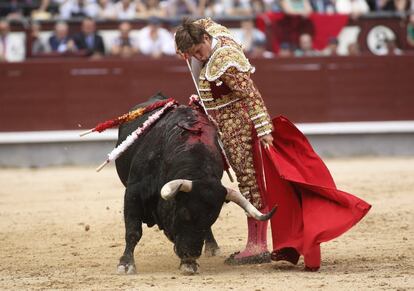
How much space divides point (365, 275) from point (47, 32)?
6.51m

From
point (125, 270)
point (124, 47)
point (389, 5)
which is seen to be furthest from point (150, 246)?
point (389, 5)

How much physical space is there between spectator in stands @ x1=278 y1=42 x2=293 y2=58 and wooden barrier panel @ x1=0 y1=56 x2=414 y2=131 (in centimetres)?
8

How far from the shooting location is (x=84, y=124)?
10.4 m

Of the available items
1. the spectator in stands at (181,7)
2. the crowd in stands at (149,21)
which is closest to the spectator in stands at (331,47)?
the crowd in stands at (149,21)

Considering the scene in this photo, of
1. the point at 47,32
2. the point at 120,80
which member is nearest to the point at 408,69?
the point at 120,80

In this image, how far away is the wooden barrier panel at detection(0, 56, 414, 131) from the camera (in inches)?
408

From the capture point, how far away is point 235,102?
5.01m

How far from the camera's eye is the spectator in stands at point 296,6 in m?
10.6

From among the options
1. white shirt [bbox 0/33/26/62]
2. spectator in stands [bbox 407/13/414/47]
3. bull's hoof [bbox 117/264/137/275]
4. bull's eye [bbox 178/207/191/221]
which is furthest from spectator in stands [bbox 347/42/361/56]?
bull's eye [bbox 178/207/191/221]

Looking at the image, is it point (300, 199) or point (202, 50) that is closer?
point (202, 50)

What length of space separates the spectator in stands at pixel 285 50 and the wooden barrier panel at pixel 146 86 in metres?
0.08

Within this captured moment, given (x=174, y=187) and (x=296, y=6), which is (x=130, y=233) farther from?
(x=296, y=6)

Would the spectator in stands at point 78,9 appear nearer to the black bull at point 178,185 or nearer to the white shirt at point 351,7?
the white shirt at point 351,7

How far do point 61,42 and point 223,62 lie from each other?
19.0 ft
